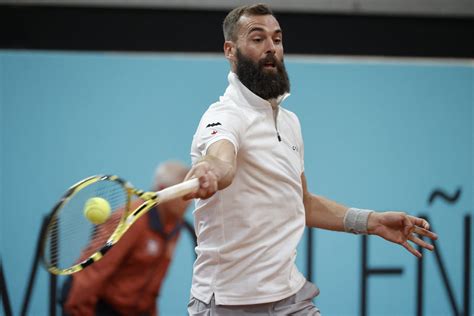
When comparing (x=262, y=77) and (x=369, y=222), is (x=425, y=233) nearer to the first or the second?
(x=369, y=222)

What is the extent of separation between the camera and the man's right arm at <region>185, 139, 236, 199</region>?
6.64 feet

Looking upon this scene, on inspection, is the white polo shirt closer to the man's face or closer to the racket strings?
the man's face

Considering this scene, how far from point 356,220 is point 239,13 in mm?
902

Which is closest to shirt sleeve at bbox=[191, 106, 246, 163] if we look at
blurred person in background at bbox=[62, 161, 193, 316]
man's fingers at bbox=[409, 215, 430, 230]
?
man's fingers at bbox=[409, 215, 430, 230]

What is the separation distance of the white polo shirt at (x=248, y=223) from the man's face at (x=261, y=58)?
151mm

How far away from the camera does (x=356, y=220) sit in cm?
286

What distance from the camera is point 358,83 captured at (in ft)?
18.2

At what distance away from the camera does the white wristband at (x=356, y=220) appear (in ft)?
9.34

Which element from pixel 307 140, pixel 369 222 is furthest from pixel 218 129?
pixel 307 140

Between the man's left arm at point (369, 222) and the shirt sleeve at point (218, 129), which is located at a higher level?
the shirt sleeve at point (218, 129)

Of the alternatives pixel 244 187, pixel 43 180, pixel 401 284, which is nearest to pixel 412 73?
pixel 401 284

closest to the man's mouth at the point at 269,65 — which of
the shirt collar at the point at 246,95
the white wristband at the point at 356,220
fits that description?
the shirt collar at the point at 246,95

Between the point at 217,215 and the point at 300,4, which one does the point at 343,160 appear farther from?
the point at 217,215

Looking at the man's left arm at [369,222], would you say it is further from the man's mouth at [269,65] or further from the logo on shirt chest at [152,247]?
the logo on shirt chest at [152,247]
